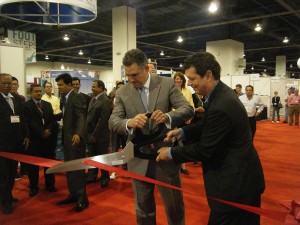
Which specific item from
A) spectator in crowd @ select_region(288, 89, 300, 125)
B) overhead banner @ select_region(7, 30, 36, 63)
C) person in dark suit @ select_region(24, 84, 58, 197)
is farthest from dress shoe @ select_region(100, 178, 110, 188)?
spectator in crowd @ select_region(288, 89, 300, 125)

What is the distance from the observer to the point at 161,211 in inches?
151

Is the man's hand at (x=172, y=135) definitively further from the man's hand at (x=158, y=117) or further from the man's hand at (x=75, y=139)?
the man's hand at (x=75, y=139)

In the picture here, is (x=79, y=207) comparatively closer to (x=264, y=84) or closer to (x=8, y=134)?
(x=8, y=134)

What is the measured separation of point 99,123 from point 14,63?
7.47ft

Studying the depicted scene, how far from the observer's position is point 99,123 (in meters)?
4.88

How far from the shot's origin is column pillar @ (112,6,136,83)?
1077cm

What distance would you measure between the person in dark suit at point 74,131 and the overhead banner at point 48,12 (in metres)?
1.40

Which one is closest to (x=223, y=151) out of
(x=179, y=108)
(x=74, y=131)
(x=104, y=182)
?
(x=179, y=108)

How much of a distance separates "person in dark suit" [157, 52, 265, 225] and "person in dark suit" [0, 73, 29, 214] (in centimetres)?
296

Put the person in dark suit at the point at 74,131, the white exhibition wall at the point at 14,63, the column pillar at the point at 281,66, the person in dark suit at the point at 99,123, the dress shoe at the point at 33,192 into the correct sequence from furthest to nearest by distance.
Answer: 1. the column pillar at the point at 281,66
2. the white exhibition wall at the point at 14,63
3. the person in dark suit at the point at 99,123
4. the dress shoe at the point at 33,192
5. the person in dark suit at the point at 74,131

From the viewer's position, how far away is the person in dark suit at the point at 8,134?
3.91 m

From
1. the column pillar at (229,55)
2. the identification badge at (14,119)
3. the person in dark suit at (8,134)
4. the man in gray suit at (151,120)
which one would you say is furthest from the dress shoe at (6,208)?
the column pillar at (229,55)

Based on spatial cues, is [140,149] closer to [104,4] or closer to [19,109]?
[19,109]

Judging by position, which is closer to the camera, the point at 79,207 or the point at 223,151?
the point at 223,151
